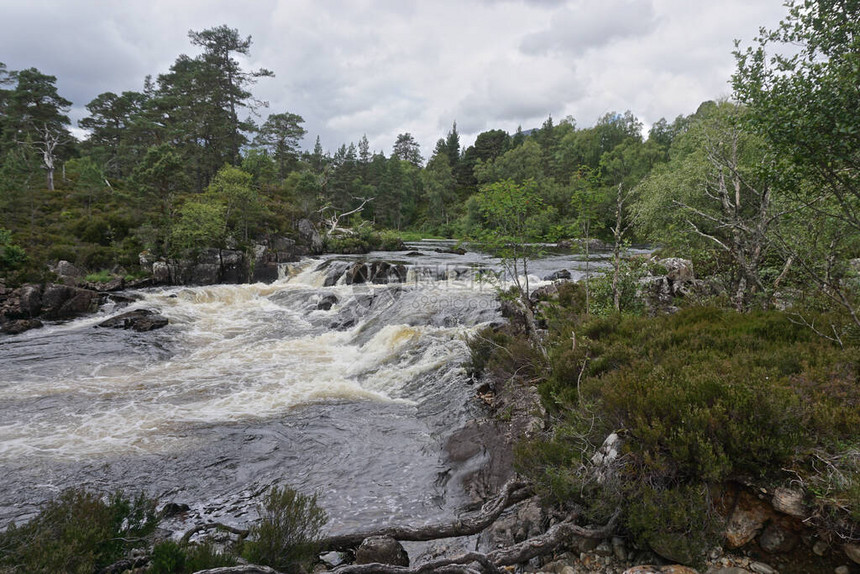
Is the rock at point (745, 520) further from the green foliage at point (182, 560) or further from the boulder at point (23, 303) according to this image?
the boulder at point (23, 303)

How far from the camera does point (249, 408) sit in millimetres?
9617

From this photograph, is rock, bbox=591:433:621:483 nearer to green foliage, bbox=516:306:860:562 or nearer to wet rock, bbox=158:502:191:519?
green foliage, bbox=516:306:860:562

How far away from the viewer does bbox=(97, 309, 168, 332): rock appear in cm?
1645

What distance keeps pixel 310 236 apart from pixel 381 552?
36.5 m

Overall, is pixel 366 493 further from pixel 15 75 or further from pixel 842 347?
pixel 15 75

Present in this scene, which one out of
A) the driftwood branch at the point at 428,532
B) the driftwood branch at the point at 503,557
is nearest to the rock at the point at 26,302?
the driftwood branch at the point at 428,532

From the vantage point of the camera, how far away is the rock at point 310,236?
123 feet

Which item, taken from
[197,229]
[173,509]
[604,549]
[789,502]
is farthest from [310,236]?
[789,502]

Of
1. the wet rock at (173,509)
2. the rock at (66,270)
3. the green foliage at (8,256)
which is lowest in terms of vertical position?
the wet rock at (173,509)

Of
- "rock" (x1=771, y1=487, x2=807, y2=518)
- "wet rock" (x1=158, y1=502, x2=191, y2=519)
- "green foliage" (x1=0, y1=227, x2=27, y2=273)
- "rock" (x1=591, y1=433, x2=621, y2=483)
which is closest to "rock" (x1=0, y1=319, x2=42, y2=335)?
"green foliage" (x1=0, y1=227, x2=27, y2=273)

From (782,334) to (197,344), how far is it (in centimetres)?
1753

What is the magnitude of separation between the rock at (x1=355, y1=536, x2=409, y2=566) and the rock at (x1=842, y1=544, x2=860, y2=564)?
394cm

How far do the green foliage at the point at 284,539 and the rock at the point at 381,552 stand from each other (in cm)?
52

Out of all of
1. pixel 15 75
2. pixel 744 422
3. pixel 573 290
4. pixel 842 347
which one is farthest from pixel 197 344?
pixel 15 75
